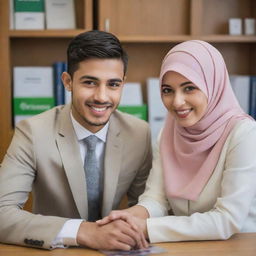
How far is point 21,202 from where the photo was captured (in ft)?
6.18

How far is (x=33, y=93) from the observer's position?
126 inches

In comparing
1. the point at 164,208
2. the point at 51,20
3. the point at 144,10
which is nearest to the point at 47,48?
the point at 51,20

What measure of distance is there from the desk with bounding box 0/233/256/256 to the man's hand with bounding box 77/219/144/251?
0.09 ft

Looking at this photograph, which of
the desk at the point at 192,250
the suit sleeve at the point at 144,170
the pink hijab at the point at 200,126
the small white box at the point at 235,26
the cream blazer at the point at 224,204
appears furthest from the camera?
the small white box at the point at 235,26

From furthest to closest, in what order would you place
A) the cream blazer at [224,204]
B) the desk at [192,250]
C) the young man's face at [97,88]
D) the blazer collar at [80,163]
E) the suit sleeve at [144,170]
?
the suit sleeve at [144,170]
the blazer collar at [80,163]
the young man's face at [97,88]
the cream blazer at [224,204]
the desk at [192,250]

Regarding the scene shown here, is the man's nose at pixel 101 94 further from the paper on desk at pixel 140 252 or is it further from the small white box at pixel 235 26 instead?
the small white box at pixel 235 26

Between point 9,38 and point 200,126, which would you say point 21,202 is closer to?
point 200,126

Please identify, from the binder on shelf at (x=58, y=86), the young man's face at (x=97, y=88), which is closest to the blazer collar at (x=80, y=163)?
the young man's face at (x=97, y=88)

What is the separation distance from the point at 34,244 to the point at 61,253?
0.35 ft

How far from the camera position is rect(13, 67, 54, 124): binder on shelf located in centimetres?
317

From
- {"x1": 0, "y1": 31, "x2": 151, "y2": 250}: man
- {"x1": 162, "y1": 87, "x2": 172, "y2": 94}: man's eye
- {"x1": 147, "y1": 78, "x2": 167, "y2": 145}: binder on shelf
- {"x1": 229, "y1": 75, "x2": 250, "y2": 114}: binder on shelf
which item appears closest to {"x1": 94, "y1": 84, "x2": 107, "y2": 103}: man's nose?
{"x1": 0, "y1": 31, "x2": 151, "y2": 250}: man

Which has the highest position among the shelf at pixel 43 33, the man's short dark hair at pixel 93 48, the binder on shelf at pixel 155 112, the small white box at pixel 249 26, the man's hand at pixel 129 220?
the small white box at pixel 249 26

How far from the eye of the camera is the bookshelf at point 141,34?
→ 312 centimetres

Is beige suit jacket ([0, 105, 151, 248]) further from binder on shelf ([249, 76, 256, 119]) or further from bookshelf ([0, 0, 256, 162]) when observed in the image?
binder on shelf ([249, 76, 256, 119])
